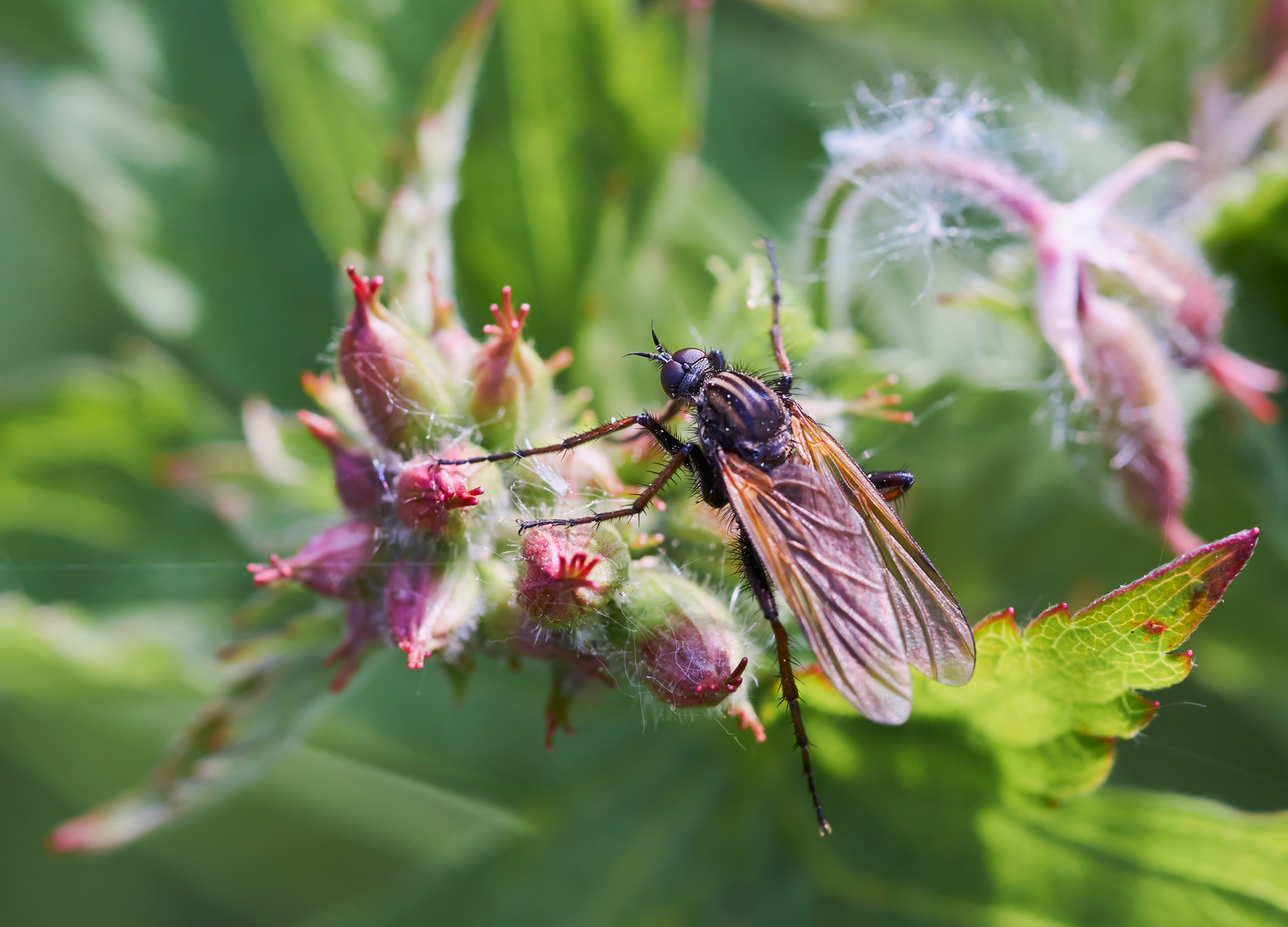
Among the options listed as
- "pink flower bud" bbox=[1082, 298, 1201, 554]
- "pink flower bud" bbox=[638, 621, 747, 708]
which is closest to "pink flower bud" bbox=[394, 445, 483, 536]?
"pink flower bud" bbox=[638, 621, 747, 708]

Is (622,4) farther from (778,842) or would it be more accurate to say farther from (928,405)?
(778,842)

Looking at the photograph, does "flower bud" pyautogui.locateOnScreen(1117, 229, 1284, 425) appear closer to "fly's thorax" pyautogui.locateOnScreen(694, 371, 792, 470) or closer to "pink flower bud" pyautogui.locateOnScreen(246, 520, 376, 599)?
"fly's thorax" pyautogui.locateOnScreen(694, 371, 792, 470)

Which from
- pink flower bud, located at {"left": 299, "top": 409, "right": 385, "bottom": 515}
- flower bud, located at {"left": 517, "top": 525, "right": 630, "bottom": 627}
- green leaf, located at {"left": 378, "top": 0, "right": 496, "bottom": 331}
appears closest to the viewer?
flower bud, located at {"left": 517, "top": 525, "right": 630, "bottom": 627}

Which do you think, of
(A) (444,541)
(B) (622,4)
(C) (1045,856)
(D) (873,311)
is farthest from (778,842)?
(B) (622,4)

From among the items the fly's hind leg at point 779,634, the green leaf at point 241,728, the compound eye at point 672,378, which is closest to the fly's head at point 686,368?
the compound eye at point 672,378

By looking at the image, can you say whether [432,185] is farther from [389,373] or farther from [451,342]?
[389,373]
